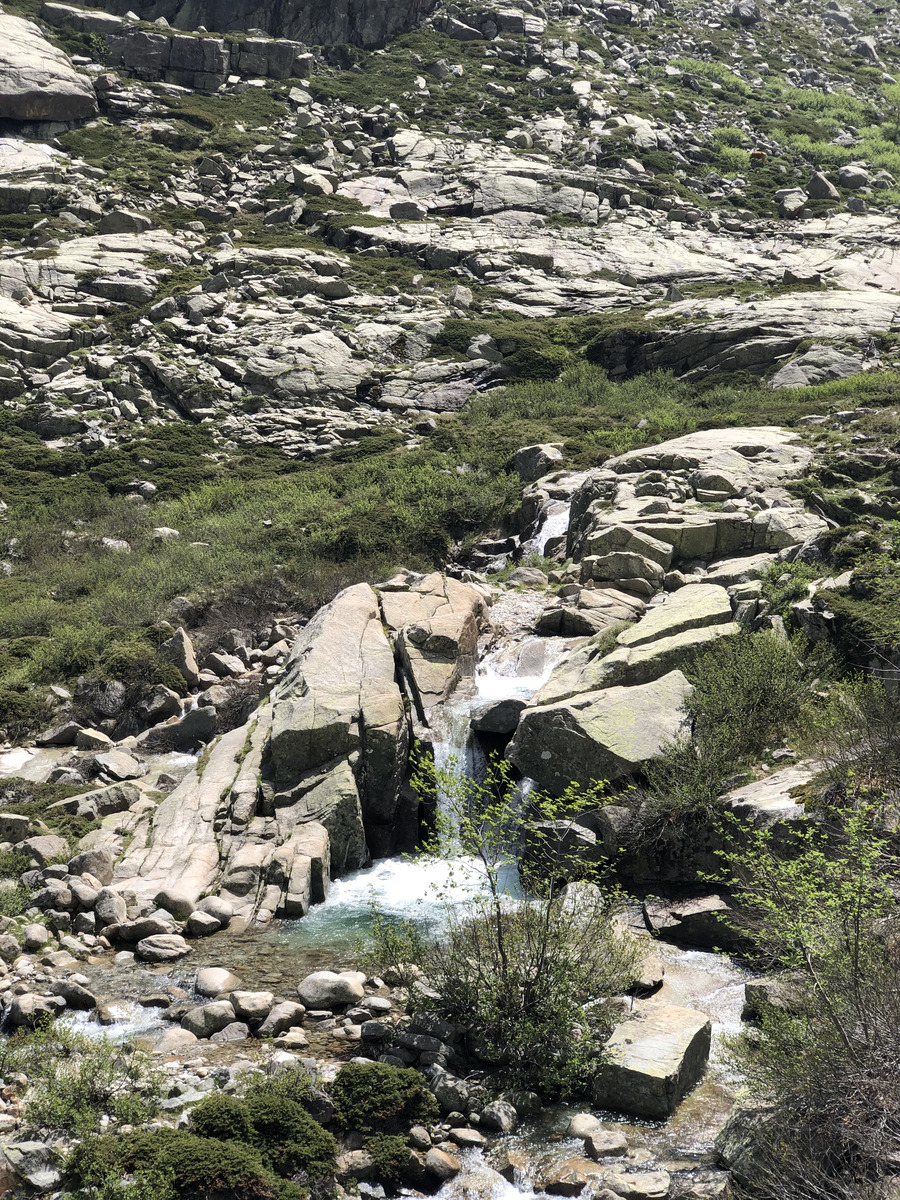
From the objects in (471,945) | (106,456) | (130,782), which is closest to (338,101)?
(106,456)

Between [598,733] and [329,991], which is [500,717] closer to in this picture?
[598,733]

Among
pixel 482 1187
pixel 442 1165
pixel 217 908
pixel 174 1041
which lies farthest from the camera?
pixel 217 908

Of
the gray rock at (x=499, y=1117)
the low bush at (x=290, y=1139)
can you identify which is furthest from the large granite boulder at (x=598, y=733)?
the low bush at (x=290, y=1139)

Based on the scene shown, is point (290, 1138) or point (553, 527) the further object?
point (553, 527)

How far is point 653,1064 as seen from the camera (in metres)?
8.01

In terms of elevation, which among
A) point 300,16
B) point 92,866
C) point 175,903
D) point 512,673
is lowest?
point 512,673

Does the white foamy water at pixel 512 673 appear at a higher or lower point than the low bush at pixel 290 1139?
lower

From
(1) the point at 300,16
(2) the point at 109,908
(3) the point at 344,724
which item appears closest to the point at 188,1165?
(2) the point at 109,908

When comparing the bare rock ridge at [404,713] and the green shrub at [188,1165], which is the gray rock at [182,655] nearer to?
the bare rock ridge at [404,713]

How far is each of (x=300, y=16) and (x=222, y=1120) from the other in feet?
323

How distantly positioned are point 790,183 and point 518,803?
241 ft

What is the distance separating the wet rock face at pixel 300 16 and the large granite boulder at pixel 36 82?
18091mm

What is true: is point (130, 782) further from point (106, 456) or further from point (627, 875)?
point (106, 456)

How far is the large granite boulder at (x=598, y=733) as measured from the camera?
1343 centimetres
